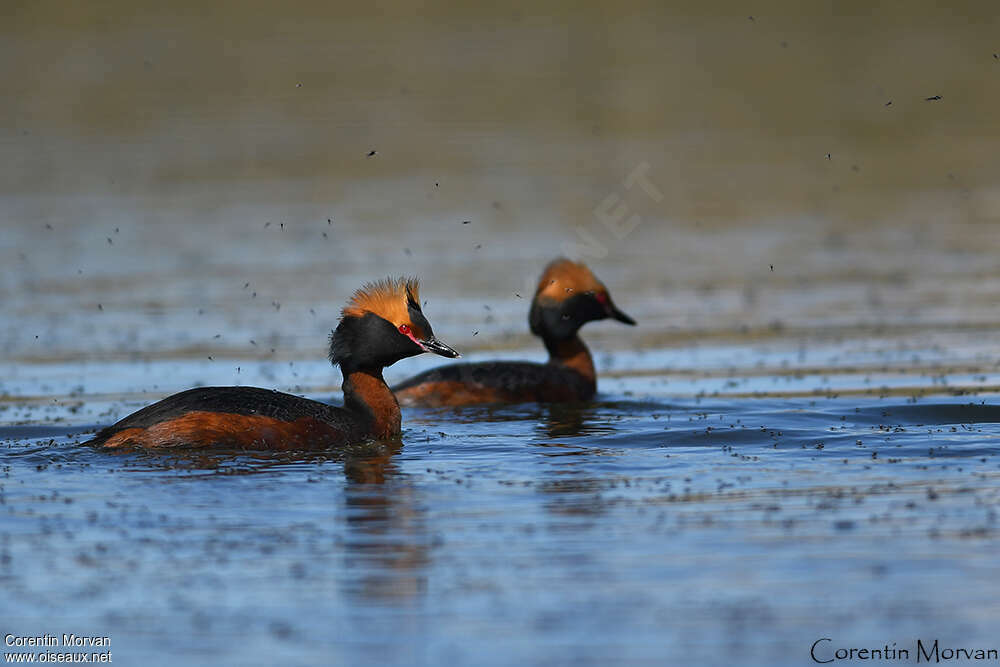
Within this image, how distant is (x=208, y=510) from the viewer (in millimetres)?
10969

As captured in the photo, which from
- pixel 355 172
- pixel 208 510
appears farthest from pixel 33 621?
pixel 355 172

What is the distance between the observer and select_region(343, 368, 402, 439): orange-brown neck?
46.0ft

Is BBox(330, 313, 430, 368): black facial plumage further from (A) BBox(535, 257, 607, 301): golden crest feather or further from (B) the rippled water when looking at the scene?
(A) BBox(535, 257, 607, 301): golden crest feather

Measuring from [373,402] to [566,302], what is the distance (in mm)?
3971

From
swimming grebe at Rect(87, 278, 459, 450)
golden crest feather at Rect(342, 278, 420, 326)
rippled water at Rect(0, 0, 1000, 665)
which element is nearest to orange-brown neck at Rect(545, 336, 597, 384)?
rippled water at Rect(0, 0, 1000, 665)

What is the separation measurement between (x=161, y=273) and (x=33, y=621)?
13.9 meters

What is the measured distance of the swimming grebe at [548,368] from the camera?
636 inches

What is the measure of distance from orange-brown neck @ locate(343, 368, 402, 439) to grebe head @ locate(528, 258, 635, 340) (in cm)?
362

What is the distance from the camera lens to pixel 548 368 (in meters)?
16.8

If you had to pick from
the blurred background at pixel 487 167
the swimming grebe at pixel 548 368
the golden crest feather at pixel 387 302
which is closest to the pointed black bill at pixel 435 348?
the golden crest feather at pixel 387 302

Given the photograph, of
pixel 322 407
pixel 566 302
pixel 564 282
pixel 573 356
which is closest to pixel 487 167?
pixel 564 282

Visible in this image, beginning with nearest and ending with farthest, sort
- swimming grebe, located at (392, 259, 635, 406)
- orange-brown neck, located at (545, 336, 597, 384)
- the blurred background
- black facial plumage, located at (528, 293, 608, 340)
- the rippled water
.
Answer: the rippled water → swimming grebe, located at (392, 259, 635, 406) → orange-brown neck, located at (545, 336, 597, 384) → black facial plumage, located at (528, 293, 608, 340) → the blurred background

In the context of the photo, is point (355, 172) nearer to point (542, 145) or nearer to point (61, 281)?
point (542, 145)

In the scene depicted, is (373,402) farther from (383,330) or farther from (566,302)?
(566,302)
